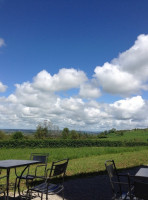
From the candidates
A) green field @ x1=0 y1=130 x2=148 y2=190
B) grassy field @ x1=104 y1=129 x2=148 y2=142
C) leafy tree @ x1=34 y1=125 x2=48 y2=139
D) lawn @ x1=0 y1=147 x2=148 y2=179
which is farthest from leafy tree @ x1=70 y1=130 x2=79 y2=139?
lawn @ x1=0 y1=147 x2=148 y2=179

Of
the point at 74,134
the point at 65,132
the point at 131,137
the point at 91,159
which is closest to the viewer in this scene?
the point at 91,159

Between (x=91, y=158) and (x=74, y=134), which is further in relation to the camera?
(x=74, y=134)

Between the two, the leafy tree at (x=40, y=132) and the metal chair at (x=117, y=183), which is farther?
the leafy tree at (x=40, y=132)

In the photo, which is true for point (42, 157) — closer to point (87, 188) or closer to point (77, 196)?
point (77, 196)

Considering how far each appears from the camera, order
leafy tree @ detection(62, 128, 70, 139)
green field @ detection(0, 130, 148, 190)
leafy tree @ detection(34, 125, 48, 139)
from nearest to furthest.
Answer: green field @ detection(0, 130, 148, 190), leafy tree @ detection(34, 125, 48, 139), leafy tree @ detection(62, 128, 70, 139)

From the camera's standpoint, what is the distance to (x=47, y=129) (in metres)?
54.1

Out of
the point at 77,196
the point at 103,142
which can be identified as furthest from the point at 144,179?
the point at 103,142

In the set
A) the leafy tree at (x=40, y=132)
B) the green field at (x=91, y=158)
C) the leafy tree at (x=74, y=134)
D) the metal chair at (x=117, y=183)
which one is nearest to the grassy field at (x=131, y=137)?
the leafy tree at (x=74, y=134)

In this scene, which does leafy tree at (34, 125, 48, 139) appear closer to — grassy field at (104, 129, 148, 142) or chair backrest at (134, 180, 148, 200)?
grassy field at (104, 129, 148, 142)

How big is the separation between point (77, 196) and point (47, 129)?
163 ft

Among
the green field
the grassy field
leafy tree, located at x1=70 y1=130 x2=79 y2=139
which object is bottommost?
the green field

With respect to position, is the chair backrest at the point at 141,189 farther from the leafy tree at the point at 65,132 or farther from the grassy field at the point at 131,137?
the leafy tree at the point at 65,132

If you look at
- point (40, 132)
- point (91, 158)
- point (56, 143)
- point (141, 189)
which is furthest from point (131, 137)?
point (141, 189)

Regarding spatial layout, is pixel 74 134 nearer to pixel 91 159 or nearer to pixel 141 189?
pixel 91 159
